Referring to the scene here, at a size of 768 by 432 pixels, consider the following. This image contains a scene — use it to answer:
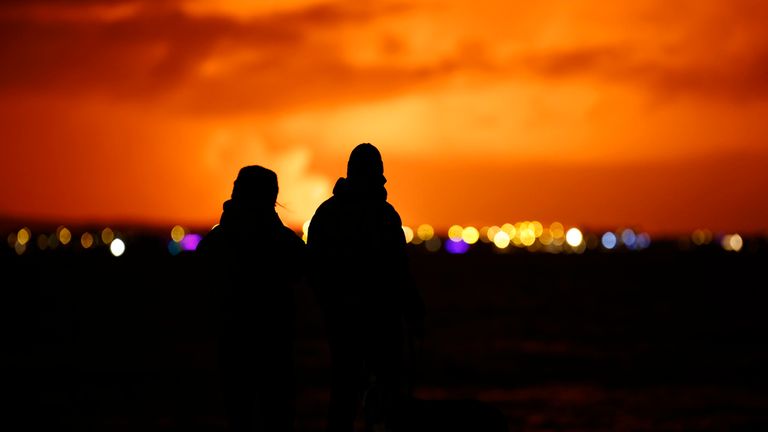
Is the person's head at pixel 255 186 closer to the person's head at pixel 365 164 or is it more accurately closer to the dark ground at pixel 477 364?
the person's head at pixel 365 164

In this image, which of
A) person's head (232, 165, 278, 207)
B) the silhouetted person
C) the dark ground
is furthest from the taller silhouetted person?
the dark ground

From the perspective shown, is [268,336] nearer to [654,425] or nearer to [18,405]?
[654,425]

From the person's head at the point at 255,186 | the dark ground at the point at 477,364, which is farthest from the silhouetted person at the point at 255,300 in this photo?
the dark ground at the point at 477,364

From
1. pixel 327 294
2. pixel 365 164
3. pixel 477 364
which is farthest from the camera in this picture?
pixel 477 364

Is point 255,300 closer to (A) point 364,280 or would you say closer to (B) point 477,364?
(A) point 364,280

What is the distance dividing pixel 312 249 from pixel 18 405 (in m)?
13.3

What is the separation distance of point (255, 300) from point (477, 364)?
2331cm

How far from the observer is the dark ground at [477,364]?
18.5m

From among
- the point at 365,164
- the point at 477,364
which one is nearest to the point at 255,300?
the point at 365,164

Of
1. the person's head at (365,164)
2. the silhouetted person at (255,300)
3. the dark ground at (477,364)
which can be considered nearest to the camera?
the silhouetted person at (255,300)

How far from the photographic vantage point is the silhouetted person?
7.20 metres

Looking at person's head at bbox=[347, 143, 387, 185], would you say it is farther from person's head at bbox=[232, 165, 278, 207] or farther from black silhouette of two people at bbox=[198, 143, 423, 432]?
person's head at bbox=[232, 165, 278, 207]

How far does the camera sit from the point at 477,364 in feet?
98.8

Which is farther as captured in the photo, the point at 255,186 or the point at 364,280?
the point at 364,280
